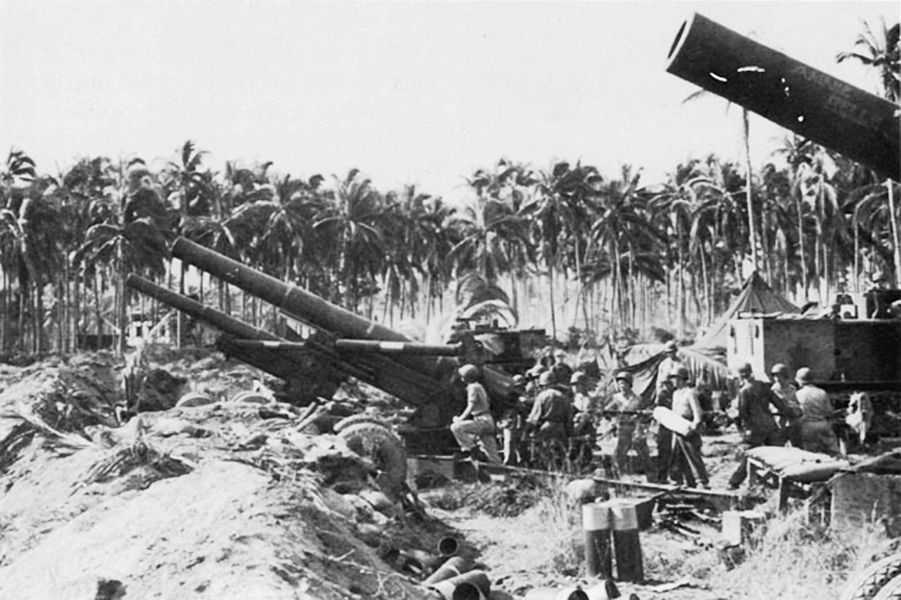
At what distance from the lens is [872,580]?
5727 mm

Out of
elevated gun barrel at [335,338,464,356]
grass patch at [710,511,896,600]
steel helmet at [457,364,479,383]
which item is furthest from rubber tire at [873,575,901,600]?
elevated gun barrel at [335,338,464,356]

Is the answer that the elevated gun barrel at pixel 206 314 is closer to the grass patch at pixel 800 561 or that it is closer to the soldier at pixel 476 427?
the soldier at pixel 476 427

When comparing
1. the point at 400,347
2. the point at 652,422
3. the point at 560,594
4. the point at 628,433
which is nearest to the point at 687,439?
the point at 628,433

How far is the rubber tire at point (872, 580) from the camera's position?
570cm

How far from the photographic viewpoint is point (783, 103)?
6613 mm

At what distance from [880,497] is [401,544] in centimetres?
354

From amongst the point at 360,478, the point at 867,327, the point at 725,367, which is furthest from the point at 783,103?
the point at 725,367

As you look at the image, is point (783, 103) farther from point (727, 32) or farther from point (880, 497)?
point (880, 497)

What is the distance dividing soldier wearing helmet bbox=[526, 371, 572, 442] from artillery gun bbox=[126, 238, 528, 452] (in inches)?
83.0

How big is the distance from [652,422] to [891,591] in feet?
28.1

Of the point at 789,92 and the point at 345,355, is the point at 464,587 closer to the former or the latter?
the point at 789,92

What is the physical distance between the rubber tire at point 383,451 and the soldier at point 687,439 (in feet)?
9.88

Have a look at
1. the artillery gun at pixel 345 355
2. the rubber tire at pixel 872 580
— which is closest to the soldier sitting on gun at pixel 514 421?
the artillery gun at pixel 345 355

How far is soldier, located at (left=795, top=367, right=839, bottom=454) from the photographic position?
1122 centimetres
